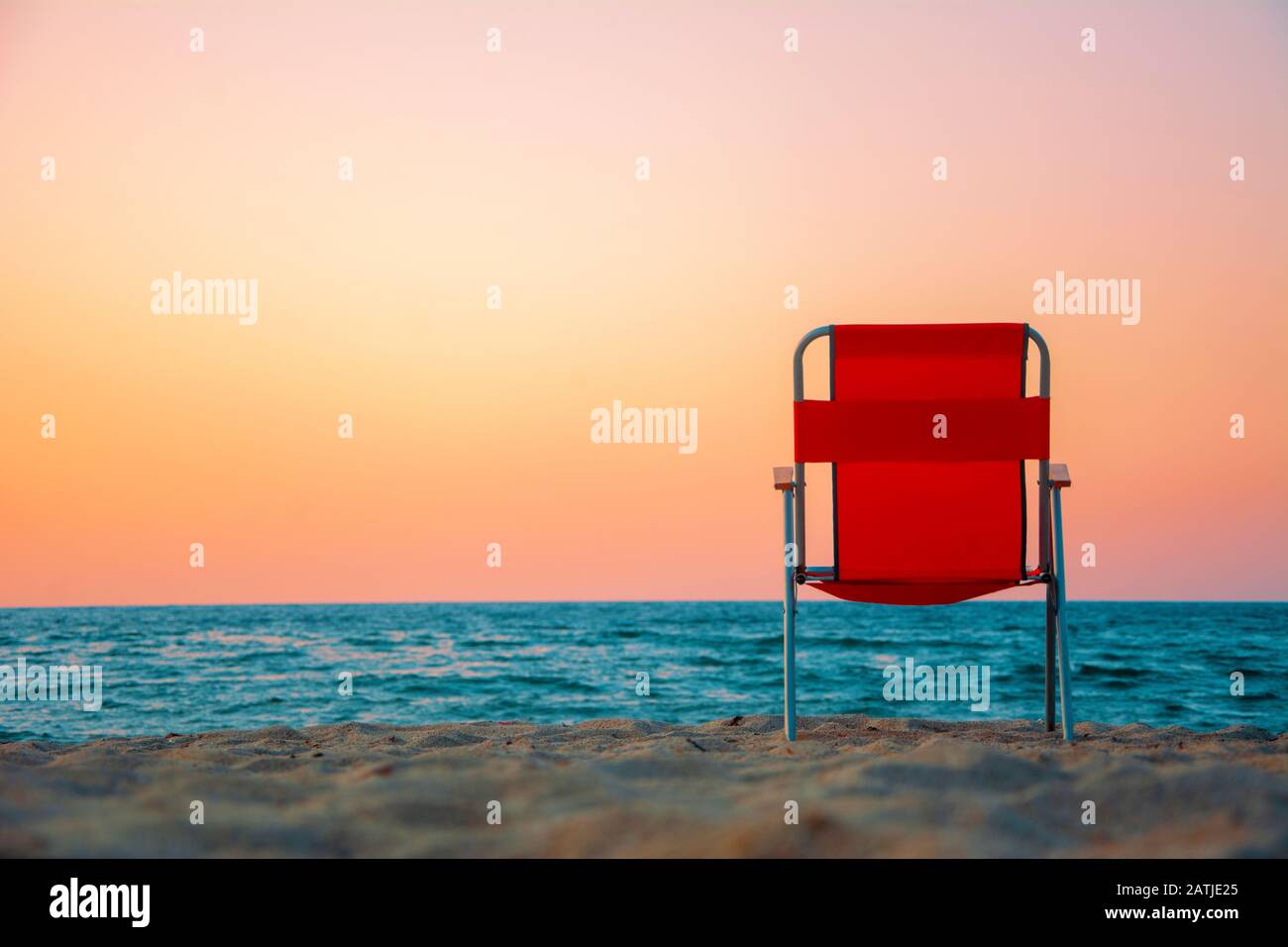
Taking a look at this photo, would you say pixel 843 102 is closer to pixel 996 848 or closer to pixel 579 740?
pixel 579 740

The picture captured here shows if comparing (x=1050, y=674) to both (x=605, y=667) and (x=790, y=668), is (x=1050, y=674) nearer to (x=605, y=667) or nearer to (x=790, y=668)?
(x=790, y=668)

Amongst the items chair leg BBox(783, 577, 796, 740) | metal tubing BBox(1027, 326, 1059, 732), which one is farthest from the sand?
metal tubing BBox(1027, 326, 1059, 732)

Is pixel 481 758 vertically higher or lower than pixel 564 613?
higher

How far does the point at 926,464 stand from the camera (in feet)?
11.8

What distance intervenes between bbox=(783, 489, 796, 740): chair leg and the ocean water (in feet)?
16.3

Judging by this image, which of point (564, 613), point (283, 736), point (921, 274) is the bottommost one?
point (564, 613)

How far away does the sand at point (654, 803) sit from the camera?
1.73 m

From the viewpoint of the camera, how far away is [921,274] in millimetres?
8969

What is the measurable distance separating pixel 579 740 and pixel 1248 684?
498 inches

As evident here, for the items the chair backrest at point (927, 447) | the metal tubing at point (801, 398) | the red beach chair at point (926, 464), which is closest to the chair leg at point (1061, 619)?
the red beach chair at point (926, 464)

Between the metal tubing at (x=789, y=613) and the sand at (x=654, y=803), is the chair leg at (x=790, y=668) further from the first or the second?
the sand at (x=654, y=803)
